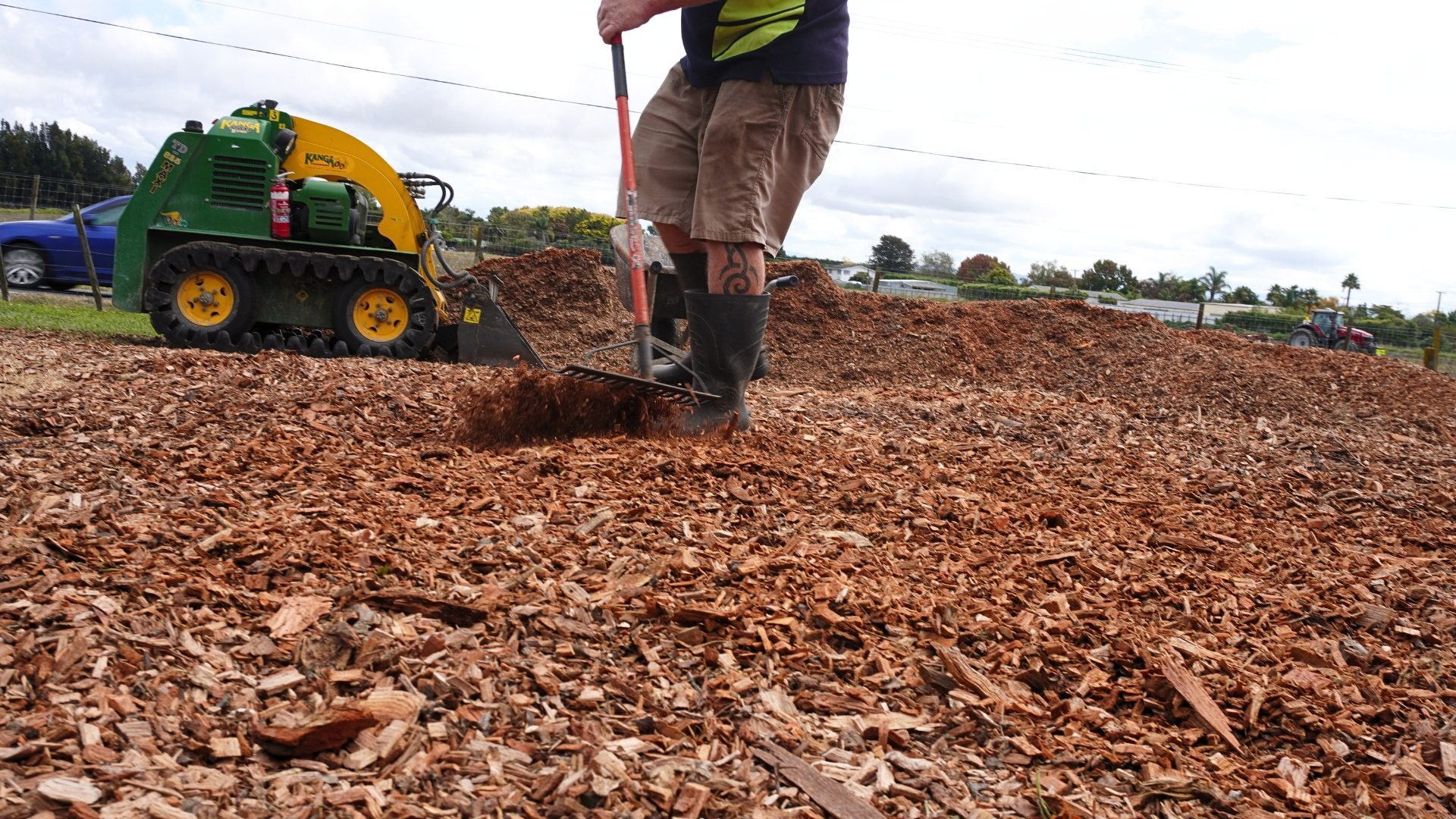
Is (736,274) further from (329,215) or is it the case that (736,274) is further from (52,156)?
(52,156)

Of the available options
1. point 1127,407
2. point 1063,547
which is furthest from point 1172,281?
point 1063,547

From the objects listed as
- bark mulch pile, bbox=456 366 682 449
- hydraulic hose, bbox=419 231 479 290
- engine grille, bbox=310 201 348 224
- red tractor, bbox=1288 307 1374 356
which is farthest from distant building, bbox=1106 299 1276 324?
bark mulch pile, bbox=456 366 682 449

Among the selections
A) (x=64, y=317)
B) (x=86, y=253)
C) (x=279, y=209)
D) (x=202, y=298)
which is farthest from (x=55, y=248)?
(x=279, y=209)

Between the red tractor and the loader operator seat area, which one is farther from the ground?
the loader operator seat area

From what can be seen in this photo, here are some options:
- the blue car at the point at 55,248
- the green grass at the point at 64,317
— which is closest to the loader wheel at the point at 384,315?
the green grass at the point at 64,317

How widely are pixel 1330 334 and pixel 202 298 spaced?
25.1 meters

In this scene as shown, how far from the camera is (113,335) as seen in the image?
28.7ft

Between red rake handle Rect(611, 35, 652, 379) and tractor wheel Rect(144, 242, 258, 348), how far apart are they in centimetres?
518

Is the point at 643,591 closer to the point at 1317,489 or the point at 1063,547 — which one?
the point at 1063,547

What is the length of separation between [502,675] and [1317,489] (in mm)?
3050

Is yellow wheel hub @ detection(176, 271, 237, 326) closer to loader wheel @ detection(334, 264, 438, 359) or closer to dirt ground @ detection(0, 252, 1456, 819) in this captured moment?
loader wheel @ detection(334, 264, 438, 359)

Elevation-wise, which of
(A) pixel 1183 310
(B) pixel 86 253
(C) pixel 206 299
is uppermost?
(A) pixel 1183 310

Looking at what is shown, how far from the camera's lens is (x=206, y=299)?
799 cm

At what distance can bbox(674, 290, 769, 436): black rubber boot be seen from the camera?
3.54 m
